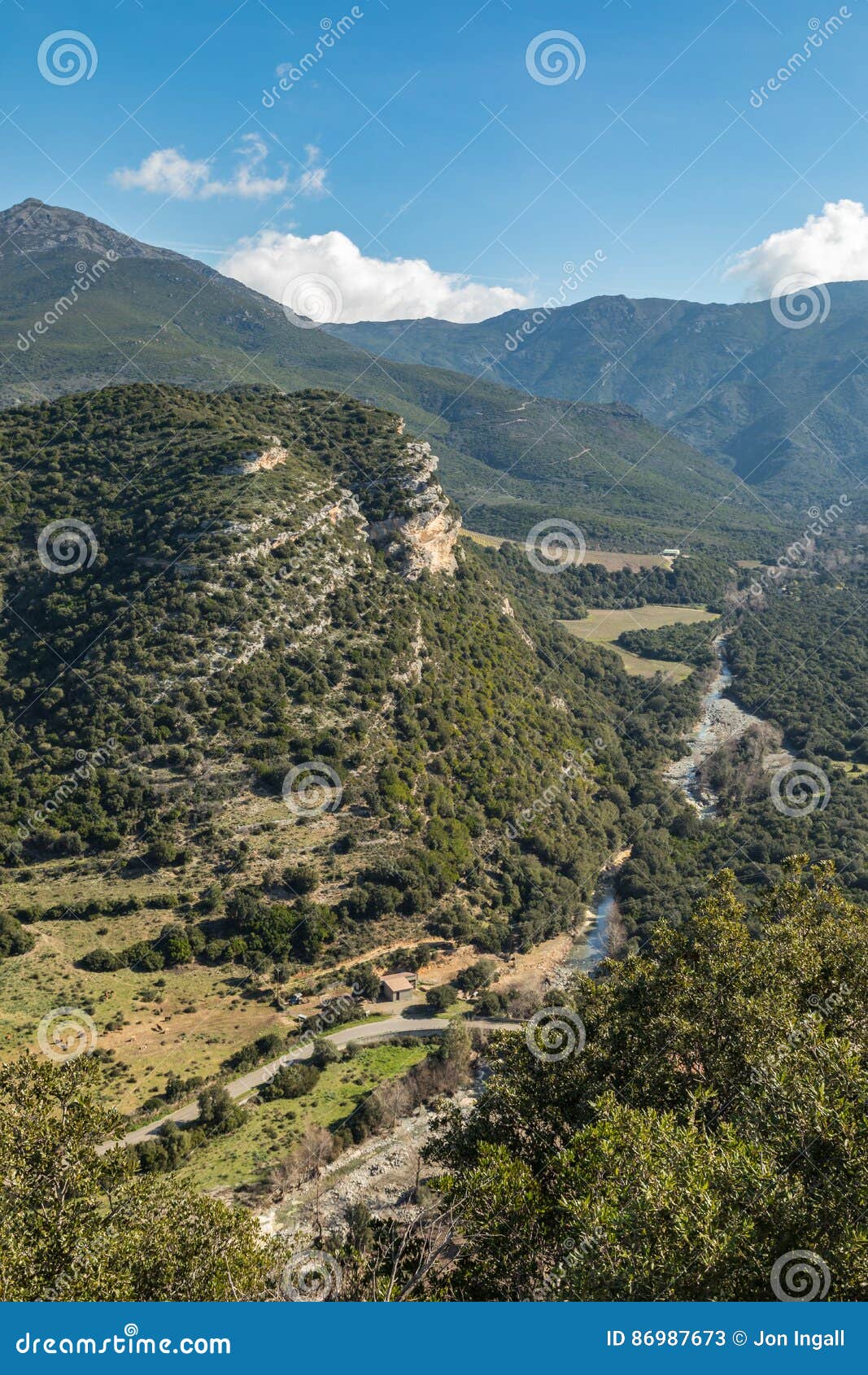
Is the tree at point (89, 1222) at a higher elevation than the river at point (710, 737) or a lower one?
lower

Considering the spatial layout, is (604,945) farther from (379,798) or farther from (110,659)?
(110,659)

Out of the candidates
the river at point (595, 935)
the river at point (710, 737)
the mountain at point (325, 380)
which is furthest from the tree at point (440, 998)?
the mountain at point (325, 380)

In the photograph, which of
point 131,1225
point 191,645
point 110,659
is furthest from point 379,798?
point 131,1225

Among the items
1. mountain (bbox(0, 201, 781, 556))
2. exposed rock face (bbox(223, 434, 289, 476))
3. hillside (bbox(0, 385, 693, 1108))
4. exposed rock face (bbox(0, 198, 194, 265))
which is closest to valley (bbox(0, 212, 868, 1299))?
hillside (bbox(0, 385, 693, 1108))

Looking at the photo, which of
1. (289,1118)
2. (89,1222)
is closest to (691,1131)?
(89,1222)

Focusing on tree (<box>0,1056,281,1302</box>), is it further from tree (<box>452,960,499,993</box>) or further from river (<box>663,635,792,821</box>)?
river (<box>663,635,792,821</box>)

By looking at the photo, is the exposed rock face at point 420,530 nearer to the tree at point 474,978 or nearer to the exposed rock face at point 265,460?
the exposed rock face at point 265,460
